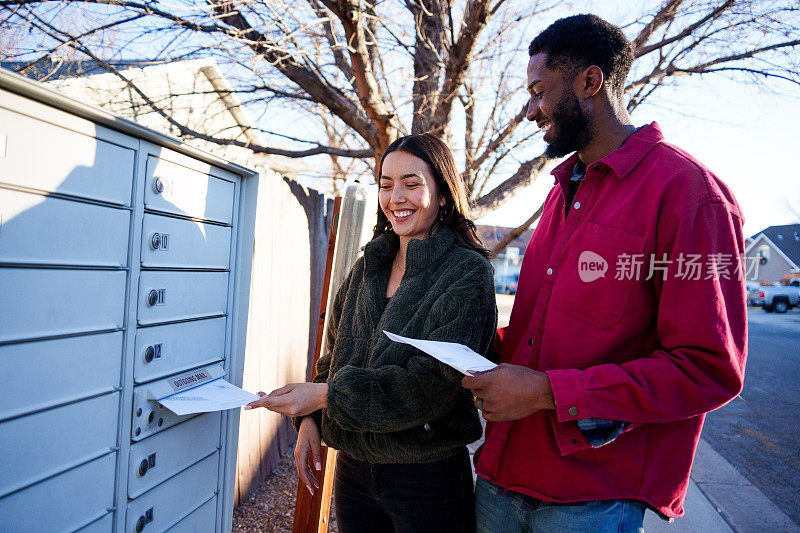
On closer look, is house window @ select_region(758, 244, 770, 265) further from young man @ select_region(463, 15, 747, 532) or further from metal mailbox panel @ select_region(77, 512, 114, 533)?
metal mailbox panel @ select_region(77, 512, 114, 533)

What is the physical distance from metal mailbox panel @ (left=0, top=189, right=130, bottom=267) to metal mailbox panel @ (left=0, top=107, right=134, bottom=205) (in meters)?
0.04

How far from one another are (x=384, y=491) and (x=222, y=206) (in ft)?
4.07

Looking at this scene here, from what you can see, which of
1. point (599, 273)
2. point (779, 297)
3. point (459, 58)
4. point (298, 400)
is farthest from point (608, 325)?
point (779, 297)

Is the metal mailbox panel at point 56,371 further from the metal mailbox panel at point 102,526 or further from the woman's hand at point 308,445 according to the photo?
the woman's hand at point 308,445

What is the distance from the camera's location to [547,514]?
1355 millimetres

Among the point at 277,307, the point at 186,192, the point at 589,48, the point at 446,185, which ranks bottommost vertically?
the point at 277,307

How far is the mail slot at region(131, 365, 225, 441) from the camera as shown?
1648 mm

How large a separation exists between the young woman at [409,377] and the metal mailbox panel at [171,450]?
0.41m

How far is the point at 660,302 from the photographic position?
1.22 m

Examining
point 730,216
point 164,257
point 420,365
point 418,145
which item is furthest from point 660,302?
point 164,257

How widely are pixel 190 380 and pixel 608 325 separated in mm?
1451

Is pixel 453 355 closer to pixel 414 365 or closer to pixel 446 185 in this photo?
pixel 414 365

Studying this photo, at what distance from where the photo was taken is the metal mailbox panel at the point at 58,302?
48.7 inches

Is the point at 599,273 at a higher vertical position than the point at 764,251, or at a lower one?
lower
